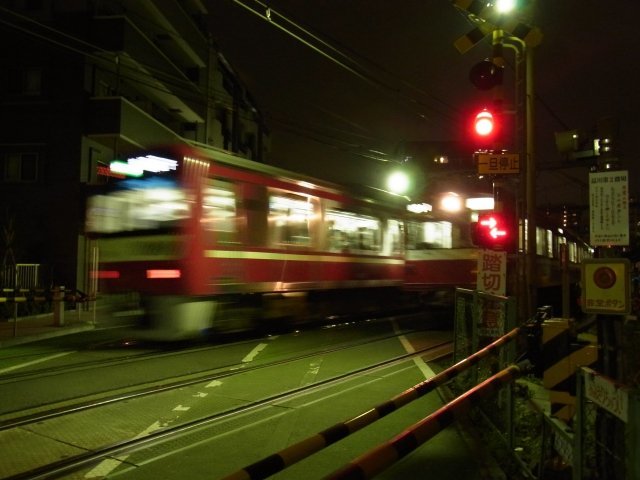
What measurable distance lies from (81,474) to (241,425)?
1761 millimetres

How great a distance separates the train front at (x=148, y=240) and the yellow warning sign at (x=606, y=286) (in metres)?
7.36

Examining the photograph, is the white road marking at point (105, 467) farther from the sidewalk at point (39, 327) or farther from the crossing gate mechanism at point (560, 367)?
the sidewalk at point (39, 327)

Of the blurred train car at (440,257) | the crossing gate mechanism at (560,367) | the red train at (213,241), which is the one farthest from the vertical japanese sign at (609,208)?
the blurred train car at (440,257)

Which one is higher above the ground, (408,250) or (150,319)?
(408,250)

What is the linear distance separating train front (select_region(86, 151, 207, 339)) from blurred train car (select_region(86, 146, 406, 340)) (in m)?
0.02

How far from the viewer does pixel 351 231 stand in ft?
49.8

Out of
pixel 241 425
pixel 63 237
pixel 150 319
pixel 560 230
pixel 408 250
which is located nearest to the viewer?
pixel 241 425

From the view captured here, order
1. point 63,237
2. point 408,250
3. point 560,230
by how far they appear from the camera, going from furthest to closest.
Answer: point 560,230 → point 63,237 → point 408,250

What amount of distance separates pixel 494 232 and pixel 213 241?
487 cm

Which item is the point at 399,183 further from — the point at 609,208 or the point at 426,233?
the point at 609,208

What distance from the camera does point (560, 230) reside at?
2381 cm

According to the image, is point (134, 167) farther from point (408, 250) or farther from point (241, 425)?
point (408, 250)

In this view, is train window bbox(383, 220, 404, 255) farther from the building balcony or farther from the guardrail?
the building balcony

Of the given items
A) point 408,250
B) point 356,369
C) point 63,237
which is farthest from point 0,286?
point 356,369
